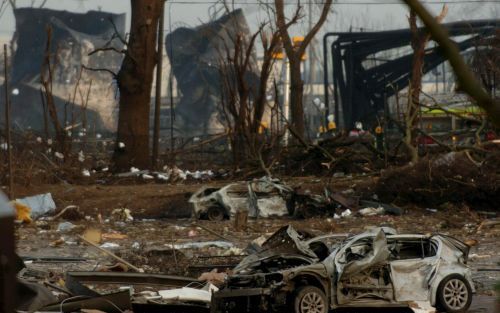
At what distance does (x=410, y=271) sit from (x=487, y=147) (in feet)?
40.2

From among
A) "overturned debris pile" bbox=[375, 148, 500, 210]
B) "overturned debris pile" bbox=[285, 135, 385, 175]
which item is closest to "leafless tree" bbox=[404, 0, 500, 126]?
"overturned debris pile" bbox=[375, 148, 500, 210]

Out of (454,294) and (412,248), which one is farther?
(412,248)

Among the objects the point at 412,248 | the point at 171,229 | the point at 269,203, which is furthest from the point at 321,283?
the point at 269,203

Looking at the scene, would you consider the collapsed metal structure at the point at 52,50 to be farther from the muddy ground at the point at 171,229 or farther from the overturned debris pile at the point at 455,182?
the overturned debris pile at the point at 455,182

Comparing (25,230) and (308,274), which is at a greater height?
(308,274)

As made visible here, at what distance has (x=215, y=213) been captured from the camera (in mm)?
22281

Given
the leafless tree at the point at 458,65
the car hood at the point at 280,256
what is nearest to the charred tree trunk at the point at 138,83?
the car hood at the point at 280,256

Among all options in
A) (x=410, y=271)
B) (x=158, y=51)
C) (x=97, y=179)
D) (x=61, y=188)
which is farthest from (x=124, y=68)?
(x=410, y=271)

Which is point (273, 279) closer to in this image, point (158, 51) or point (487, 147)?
point (487, 147)

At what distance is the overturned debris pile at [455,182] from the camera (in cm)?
2173

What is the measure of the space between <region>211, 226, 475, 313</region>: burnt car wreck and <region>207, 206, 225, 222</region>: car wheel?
33.7ft

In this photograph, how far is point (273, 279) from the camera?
10.9 meters

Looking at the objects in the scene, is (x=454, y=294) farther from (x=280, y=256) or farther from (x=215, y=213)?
(x=215, y=213)

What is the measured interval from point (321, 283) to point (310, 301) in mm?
292
